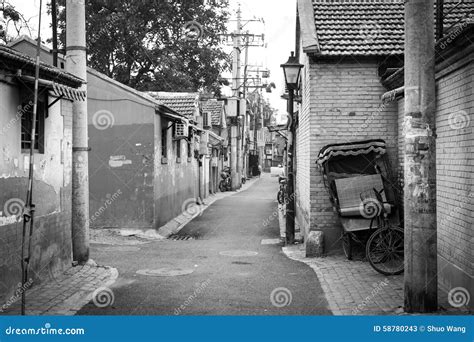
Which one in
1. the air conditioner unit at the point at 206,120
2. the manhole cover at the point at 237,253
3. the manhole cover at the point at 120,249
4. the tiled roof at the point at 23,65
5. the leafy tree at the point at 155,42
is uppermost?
the leafy tree at the point at 155,42

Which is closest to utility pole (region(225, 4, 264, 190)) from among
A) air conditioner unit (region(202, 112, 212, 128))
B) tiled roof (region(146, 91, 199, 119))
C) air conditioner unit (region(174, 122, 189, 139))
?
air conditioner unit (region(202, 112, 212, 128))

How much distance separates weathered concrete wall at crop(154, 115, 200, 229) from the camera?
56.7 ft

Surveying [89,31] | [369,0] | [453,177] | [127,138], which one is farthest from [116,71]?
[453,177]

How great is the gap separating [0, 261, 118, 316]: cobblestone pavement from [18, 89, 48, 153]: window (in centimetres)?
227

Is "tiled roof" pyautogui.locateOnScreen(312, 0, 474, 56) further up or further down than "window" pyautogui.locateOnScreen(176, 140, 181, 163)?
further up

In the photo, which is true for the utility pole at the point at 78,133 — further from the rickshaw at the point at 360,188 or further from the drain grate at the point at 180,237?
the drain grate at the point at 180,237

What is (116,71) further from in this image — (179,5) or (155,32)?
(179,5)

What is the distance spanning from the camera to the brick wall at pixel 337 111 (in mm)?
12430

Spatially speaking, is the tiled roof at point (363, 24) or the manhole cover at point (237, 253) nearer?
the tiled roof at point (363, 24)

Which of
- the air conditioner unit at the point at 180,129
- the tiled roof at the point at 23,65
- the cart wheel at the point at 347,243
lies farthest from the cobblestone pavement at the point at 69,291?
the air conditioner unit at the point at 180,129

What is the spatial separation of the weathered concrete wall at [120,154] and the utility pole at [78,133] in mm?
5447

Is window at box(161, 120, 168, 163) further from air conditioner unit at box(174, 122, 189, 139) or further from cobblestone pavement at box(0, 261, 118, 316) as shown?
cobblestone pavement at box(0, 261, 118, 316)

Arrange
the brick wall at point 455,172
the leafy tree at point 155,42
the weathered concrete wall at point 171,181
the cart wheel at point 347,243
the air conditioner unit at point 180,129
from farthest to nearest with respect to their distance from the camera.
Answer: the leafy tree at point 155,42 → the air conditioner unit at point 180,129 → the weathered concrete wall at point 171,181 → the cart wheel at point 347,243 → the brick wall at point 455,172

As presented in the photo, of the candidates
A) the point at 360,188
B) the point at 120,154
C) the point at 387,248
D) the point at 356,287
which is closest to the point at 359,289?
the point at 356,287
